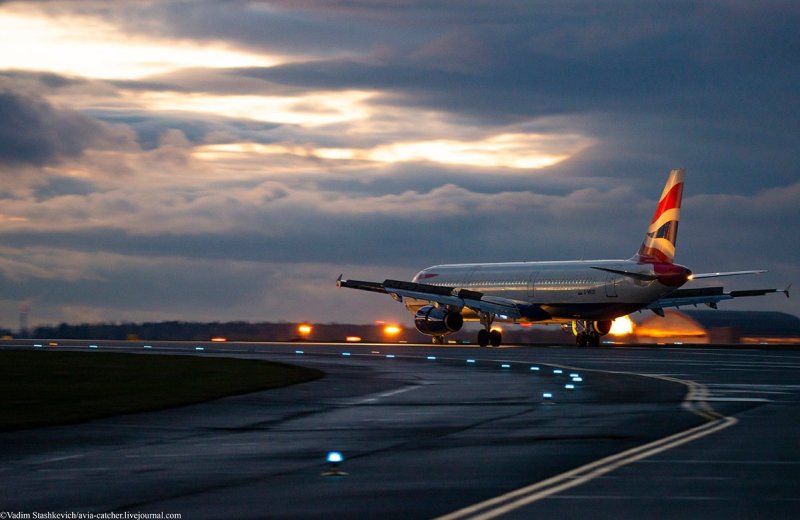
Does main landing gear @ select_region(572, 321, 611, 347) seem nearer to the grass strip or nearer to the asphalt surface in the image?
the grass strip

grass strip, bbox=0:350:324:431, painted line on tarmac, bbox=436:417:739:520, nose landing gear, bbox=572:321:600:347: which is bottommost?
painted line on tarmac, bbox=436:417:739:520

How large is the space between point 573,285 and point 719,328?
40.0 metres

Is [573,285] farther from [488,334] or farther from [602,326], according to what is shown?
[488,334]

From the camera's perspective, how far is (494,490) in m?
13.5

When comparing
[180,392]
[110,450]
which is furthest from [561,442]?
[180,392]

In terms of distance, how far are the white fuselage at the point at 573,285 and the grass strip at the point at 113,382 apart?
96.7ft

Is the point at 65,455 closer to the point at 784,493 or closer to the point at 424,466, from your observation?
the point at 424,466

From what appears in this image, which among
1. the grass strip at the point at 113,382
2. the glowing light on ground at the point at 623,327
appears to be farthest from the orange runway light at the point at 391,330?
the grass strip at the point at 113,382

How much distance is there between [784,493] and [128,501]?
659 centimetres

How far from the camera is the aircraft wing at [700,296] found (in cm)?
7656

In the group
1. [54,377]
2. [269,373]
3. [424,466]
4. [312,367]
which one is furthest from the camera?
[312,367]

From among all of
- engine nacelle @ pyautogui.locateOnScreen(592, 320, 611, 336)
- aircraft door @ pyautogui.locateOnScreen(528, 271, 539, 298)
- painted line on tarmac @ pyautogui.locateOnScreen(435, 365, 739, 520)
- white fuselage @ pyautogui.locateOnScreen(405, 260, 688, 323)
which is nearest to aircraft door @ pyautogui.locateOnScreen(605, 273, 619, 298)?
white fuselage @ pyautogui.locateOnScreen(405, 260, 688, 323)

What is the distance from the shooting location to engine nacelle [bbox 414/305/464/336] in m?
79.5

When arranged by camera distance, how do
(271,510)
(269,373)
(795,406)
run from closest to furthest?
1. (271,510)
2. (795,406)
3. (269,373)
